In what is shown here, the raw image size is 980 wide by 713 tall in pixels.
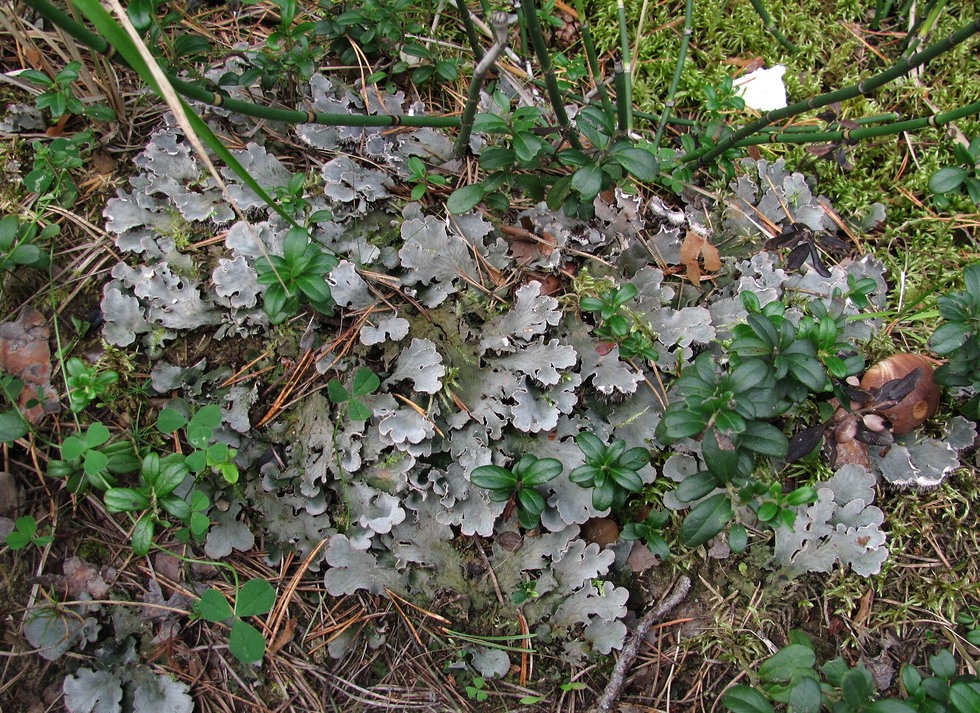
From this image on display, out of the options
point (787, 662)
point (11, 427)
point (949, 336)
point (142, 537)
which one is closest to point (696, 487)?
point (787, 662)

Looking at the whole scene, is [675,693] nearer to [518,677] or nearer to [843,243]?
[518,677]

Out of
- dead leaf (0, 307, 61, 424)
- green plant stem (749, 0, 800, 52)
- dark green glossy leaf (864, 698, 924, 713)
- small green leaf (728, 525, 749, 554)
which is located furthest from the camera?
green plant stem (749, 0, 800, 52)

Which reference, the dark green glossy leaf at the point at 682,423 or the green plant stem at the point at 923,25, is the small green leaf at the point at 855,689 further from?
the green plant stem at the point at 923,25

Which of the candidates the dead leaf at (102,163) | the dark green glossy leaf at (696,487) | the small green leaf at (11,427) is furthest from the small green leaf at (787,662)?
the dead leaf at (102,163)

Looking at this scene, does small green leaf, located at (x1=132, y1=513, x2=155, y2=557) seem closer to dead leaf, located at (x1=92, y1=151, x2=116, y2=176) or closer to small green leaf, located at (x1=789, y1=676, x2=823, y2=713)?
dead leaf, located at (x1=92, y1=151, x2=116, y2=176)

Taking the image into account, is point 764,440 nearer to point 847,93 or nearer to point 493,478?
point 493,478

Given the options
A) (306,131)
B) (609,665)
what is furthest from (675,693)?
(306,131)

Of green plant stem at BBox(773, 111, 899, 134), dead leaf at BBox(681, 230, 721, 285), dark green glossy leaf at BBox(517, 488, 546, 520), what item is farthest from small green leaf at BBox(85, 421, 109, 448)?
green plant stem at BBox(773, 111, 899, 134)
